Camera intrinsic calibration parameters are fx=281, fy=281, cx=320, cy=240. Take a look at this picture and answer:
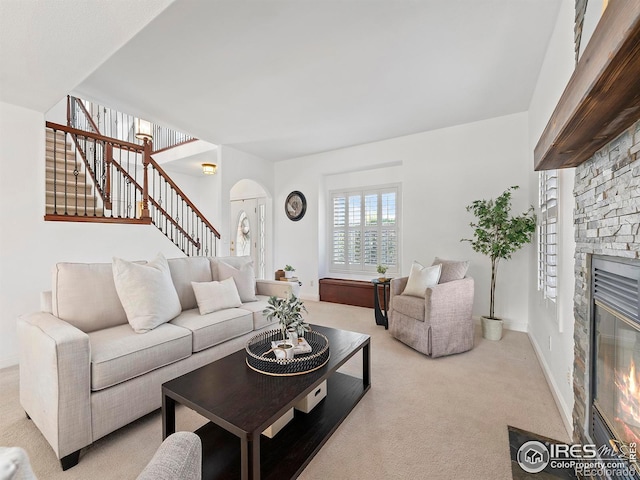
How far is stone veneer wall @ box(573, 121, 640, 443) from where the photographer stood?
1.02m

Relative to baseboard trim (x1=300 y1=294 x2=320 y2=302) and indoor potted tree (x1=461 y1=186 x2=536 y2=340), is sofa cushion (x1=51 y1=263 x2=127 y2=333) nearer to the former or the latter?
baseboard trim (x1=300 y1=294 x2=320 y2=302)

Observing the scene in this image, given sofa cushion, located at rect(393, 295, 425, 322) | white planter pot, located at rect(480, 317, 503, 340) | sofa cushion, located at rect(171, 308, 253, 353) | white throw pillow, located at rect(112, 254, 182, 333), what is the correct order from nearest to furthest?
1. white throw pillow, located at rect(112, 254, 182, 333)
2. sofa cushion, located at rect(171, 308, 253, 353)
3. sofa cushion, located at rect(393, 295, 425, 322)
4. white planter pot, located at rect(480, 317, 503, 340)

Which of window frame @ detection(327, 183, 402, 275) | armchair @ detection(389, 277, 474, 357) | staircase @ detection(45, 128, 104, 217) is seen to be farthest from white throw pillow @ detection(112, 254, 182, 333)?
window frame @ detection(327, 183, 402, 275)

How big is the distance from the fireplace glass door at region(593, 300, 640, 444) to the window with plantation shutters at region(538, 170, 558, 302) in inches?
40.7

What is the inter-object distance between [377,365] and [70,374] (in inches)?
86.5

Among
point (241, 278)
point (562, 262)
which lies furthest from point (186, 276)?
point (562, 262)

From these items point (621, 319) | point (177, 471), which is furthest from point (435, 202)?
point (177, 471)

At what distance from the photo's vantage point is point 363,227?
5121 millimetres

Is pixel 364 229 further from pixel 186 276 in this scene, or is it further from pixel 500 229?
pixel 186 276

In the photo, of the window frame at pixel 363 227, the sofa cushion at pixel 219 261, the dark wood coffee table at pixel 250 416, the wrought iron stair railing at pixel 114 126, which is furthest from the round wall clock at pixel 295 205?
the dark wood coffee table at pixel 250 416

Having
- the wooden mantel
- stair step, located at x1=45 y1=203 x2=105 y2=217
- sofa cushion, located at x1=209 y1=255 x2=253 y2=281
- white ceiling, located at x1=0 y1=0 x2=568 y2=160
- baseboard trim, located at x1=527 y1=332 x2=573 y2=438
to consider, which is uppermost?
white ceiling, located at x1=0 y1=0 x2=568 y2=160

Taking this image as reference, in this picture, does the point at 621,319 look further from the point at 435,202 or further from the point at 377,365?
the point at 435,202

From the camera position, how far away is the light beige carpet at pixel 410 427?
4.70ft

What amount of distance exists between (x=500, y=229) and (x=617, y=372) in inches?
93.7
